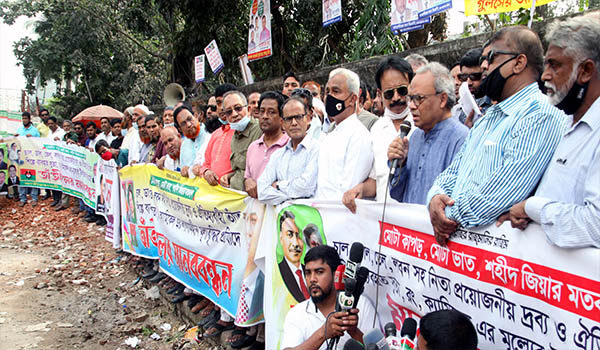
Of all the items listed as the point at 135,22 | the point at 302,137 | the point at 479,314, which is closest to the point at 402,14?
the point at 302,137

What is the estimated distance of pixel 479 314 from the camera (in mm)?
2217

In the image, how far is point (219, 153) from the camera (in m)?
5.46

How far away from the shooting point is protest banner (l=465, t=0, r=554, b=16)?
5137mm

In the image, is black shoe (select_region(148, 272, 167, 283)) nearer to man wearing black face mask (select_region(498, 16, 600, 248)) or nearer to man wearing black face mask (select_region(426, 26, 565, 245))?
man wearing black face mask (select_region(426, 26, 565, 245))

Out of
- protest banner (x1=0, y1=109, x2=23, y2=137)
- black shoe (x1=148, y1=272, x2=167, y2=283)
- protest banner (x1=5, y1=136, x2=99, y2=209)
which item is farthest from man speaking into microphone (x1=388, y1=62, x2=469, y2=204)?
protest banner (x1=0, y1=109, x2=23, y2=137)

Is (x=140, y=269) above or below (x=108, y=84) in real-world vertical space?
below

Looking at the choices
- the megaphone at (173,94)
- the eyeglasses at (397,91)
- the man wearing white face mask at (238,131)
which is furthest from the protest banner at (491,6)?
the megaphone at (173,94)

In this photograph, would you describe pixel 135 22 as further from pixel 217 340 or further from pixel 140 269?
pixel 217 340

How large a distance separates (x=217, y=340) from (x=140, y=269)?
2967 millimetres

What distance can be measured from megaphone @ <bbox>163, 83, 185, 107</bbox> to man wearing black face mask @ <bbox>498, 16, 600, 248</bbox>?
12.6 meters

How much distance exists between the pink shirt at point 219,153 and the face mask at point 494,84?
11.1 feet

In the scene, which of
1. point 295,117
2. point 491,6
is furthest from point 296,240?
point 491,6

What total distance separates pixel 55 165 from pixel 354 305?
11.4 meters

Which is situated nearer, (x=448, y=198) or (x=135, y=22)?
(x=448, y=198)
